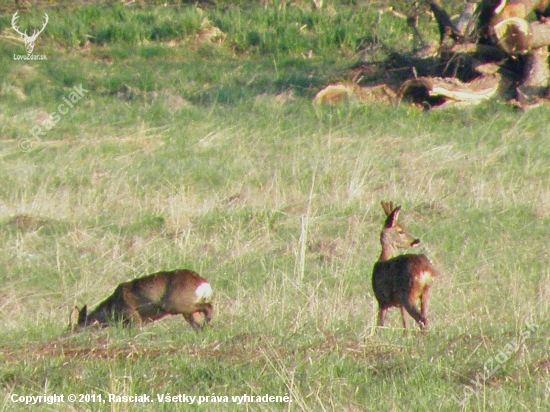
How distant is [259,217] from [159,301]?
358cm

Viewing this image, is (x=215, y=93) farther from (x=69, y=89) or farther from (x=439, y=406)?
(x=439, y=406)

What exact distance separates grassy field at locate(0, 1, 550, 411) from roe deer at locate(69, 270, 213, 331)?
125 mm

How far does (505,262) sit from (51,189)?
18.1 ft

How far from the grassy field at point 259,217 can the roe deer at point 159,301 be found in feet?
0.41

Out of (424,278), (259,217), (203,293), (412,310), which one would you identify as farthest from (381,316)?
(259,217)

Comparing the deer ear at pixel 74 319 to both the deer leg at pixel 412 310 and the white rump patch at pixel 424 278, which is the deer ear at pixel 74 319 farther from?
the white rump patch at pixel 424 278

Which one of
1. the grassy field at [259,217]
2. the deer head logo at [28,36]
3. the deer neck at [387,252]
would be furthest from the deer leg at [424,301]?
the deer head logo at [28,36]

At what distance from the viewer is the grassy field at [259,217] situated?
179 inches

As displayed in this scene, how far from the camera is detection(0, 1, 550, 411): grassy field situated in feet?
14.9

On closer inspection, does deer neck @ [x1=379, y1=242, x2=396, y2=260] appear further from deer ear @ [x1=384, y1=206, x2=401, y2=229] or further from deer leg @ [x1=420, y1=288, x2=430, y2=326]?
deer leg @ [x1=420, y1=288, x2=430, y2=326]

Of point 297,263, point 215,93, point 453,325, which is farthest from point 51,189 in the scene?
point 453,325

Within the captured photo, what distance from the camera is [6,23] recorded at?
21000mm

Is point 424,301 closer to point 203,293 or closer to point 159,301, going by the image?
point 203,293

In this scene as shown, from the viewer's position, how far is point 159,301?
5.86 m
